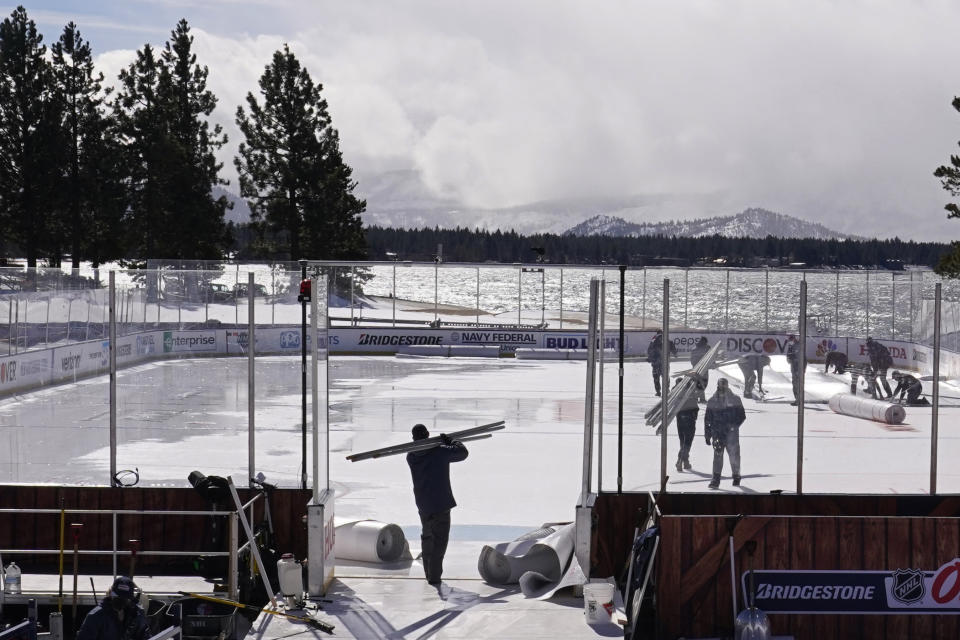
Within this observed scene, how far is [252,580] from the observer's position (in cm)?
1073

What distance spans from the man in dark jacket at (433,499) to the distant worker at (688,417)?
2152 millimetres

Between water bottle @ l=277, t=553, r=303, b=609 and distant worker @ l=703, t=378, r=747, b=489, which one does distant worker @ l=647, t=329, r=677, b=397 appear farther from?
water bottle @ l=277, t=553, r=303, b=609

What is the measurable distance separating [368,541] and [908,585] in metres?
5.54

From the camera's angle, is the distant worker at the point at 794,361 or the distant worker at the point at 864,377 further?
the distant worker at the point at 864,377

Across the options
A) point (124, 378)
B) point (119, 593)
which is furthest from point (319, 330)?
point (124, 378)

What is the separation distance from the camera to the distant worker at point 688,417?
1074 centimetres

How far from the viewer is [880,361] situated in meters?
12.1

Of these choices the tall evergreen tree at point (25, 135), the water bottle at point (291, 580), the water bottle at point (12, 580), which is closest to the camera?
the water bottle at point (12, 580)

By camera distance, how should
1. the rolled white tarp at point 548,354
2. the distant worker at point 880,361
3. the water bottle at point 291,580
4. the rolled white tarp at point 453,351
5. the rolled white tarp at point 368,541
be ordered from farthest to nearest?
the rolled white tarp at point 453,351, the rolled white tarp at point 548,354, the rolled white tarp at point 368,541, the distant worker at point 880,361, the water bottle at point 291,580

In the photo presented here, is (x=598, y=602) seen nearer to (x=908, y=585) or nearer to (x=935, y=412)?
(x=908, y=585)

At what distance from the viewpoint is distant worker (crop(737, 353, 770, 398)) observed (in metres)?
10.7

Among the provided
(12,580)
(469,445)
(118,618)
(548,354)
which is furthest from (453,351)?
(118,618)

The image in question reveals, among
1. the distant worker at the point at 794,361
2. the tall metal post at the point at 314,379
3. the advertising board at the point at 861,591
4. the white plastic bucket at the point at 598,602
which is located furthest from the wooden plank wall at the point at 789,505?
the tall metal post at the point at 314,379

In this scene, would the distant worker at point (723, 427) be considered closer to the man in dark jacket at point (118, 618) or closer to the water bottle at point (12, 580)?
the man in dark jacket at point (118, 618)
